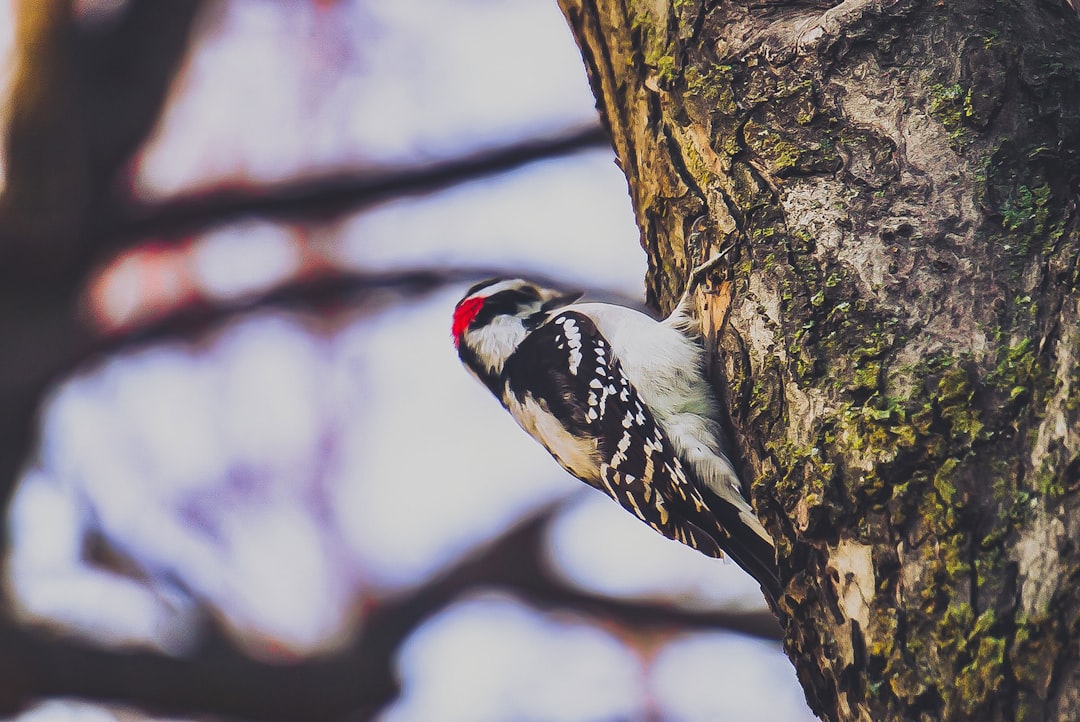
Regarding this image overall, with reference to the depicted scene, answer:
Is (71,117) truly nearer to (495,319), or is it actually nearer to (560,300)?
(495,319)

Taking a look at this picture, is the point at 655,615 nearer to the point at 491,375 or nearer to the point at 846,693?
the point at 491,375

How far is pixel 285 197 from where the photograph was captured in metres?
5.51

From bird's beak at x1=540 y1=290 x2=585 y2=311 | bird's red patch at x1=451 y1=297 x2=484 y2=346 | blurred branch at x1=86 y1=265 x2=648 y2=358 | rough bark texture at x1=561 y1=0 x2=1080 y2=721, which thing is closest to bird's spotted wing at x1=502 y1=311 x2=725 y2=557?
bird's red patch at x1=451 y1=297 x2=484 y2=346

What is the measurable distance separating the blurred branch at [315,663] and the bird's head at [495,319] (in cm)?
228

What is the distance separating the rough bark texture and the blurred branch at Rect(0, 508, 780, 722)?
11.4 feet

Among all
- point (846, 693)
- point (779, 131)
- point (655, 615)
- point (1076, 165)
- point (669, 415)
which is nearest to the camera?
point (846, 693)

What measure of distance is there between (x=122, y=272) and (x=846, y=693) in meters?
4.79

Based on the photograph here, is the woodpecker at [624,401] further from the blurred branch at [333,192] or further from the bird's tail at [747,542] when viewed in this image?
the blurred branch at [333,192]

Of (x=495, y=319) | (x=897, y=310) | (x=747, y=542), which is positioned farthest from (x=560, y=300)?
(x=897, y=310)

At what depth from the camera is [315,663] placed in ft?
17.2

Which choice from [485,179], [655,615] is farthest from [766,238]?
[655,615]

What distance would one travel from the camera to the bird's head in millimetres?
3648

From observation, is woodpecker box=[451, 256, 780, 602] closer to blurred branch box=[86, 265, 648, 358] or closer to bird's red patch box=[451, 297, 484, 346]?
bird's red patch box=[451, 297, 484, 346]

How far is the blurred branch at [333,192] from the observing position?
213 inches
